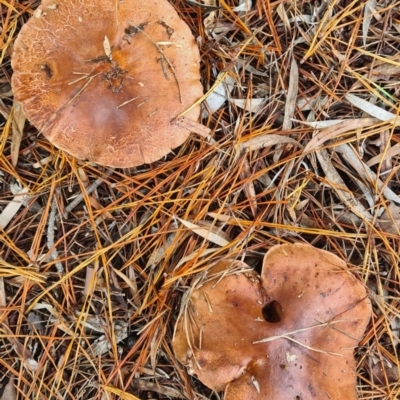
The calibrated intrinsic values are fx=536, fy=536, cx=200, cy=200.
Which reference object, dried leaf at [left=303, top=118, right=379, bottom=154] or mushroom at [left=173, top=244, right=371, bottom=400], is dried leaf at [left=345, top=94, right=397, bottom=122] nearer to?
dried leaf at [left=303, top=118, right=379, bottom=154]

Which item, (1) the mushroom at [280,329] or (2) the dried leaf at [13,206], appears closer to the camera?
(1) the mushroom at [280,329]

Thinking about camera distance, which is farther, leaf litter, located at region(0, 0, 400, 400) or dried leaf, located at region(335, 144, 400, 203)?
dried leaf, located at region(335, 144, 400, 203)

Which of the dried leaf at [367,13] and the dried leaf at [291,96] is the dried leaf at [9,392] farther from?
the dried leaf at [367,13]

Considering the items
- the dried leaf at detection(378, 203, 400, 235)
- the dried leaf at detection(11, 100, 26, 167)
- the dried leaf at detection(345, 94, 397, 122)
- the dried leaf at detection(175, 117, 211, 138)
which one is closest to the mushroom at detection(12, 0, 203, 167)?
the dried leaf at detection(175, 117, 211, 138)

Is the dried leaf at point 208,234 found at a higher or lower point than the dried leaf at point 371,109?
lower

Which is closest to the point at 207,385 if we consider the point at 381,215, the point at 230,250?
the point at 230,250

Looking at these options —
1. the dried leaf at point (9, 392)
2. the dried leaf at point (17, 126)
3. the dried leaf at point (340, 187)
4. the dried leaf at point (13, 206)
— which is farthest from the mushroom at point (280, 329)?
the dried leaf at point (17, 126)
